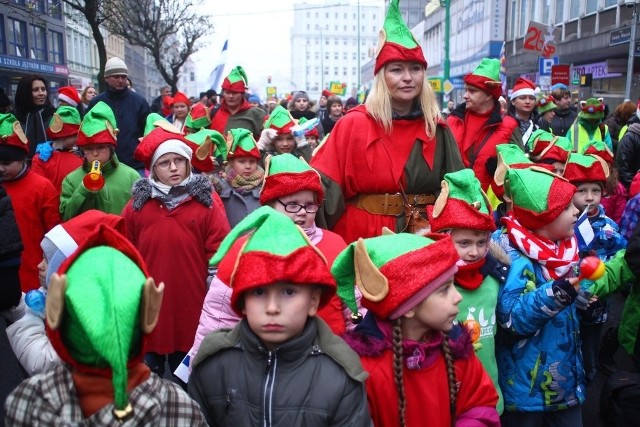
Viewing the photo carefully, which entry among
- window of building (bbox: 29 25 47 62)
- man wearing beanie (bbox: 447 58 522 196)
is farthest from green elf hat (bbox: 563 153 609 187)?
window of building (bbox: 29 25 47 62)

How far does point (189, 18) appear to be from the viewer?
82.0 ft

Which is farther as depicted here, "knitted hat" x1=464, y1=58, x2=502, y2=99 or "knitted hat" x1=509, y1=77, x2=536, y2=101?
"knitted hat" x1=509, y1=77, x2=536, y2=101

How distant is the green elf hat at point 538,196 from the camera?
10.6ft

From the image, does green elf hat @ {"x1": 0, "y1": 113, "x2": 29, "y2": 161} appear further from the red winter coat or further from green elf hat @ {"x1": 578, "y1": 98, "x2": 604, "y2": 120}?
green elf hat @ {"x1": 578, "y1": 98, "x2": 604, "y2": 120}

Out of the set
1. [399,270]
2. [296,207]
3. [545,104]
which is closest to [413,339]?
[399,270]

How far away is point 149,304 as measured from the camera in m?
1.86

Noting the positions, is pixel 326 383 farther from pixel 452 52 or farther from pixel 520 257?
pixel 452 52

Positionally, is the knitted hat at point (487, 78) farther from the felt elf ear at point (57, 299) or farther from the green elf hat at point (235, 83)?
the felt elf ear at point (57, 299)

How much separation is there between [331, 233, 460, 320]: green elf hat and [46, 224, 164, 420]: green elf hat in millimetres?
800

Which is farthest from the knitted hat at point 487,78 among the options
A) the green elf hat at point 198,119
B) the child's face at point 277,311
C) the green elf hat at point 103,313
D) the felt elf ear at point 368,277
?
the green elf hat at point 103,313

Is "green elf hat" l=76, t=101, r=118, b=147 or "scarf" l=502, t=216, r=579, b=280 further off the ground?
"green elf hat" l=76, t=101, r=118, b=147

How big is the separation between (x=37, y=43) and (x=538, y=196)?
124 ft

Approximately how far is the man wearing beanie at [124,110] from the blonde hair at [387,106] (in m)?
4.13

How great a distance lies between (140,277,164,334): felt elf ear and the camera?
1.85m
